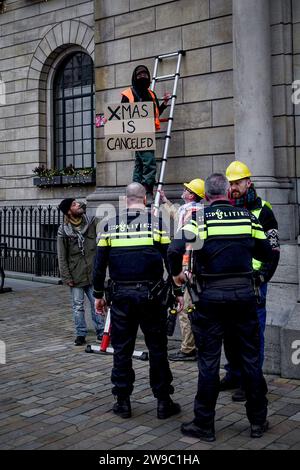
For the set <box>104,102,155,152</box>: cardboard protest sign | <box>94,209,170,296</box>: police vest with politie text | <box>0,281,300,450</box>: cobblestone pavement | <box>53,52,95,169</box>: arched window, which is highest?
<box>53,52,95,169</box>: arched window

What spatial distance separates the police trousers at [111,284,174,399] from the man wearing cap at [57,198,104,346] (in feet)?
9.80

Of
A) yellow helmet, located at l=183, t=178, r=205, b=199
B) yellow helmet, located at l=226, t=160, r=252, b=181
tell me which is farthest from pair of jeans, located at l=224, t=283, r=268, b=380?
yellow helmet, located at l=183, t=178, r=205, b=199

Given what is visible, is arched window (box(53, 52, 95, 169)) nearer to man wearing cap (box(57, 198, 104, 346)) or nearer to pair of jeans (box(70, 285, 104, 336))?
man wearing cap (box(57, 198, 104, 346))

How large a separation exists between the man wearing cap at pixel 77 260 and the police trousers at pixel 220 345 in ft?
12.1

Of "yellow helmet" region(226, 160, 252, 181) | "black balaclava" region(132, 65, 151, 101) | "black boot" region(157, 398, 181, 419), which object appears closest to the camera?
"black boot" region(157, 398, 181, 419)

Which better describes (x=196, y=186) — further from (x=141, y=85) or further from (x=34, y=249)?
(x=34, y=249)

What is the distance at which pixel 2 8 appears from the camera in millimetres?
21234

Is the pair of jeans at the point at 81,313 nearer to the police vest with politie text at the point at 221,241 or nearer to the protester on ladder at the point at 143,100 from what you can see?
the protester on ladder at the point at 143,100

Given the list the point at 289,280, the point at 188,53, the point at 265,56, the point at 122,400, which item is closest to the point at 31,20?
the point at 188,53

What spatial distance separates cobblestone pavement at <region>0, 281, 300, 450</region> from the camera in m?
4.86

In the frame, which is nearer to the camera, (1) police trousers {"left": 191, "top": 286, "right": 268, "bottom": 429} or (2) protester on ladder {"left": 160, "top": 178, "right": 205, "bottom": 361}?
(1) police trousers {"left": 191, "top": 286, "right": 268, "bottom": 429}

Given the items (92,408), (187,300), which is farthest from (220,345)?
(187,300)

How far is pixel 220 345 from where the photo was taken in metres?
4.96
